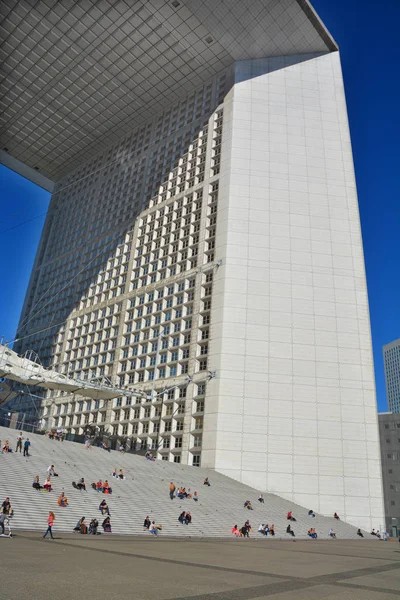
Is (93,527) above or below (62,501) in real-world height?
below

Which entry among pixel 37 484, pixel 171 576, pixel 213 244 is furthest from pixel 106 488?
pixel 213 244

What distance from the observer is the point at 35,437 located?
4103 centimetres

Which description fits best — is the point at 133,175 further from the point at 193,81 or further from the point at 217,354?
the point at 217,354

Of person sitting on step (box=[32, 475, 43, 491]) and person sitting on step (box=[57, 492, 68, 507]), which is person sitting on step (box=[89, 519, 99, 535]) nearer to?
person sitting on step (box=[57, 492, 68, 507])

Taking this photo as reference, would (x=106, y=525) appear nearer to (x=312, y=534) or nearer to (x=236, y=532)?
(x=236, y=532)

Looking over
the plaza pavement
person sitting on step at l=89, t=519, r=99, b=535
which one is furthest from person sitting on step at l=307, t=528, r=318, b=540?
the plaza pavement

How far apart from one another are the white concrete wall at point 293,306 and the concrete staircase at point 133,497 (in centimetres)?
439

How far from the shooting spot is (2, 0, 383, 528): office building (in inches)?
2018

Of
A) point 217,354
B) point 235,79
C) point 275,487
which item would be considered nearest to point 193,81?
point 235,79

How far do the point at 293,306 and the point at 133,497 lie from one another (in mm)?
31069

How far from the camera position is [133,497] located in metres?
32.4

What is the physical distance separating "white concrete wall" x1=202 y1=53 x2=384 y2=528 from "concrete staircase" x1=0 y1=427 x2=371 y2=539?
4.39 metres

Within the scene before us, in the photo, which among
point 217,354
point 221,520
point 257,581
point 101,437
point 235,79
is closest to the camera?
point 257,581

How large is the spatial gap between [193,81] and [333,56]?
2216 cm
